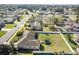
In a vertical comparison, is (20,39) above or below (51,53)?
above

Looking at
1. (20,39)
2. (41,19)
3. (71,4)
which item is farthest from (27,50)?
(71,4)

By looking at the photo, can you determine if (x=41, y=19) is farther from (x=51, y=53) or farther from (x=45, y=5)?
(x=51, y=53)

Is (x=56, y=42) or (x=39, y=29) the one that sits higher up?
(x=39, y=29)

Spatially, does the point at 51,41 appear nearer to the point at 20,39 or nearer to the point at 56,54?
the point at 56,54

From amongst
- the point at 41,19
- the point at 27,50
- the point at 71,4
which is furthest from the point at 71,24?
the point at 27,50
